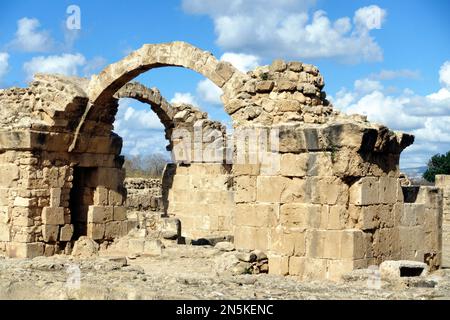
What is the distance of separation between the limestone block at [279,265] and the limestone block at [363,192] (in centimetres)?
121

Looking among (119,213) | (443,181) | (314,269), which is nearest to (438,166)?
(443,181)

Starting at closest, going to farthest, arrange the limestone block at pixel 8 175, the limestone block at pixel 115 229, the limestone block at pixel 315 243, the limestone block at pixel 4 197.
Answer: the limestone block at pixel 315 243
the limestone block at pixel 8 175
the limestone block at pixel 4 197
the limestone block at pixel 115 229

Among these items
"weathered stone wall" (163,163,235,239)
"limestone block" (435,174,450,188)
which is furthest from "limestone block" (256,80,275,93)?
"limestone block" (435,174,450,188)

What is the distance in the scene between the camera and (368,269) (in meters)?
8.47

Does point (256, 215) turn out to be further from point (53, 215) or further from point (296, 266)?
point (53, 215)

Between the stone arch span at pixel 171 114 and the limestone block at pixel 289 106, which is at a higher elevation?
the stone arch span at pixel 171 114

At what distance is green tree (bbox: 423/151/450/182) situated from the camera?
113ft

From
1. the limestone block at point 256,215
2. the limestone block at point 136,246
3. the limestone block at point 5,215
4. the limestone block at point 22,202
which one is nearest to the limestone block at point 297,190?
the limestone block at point 256,215

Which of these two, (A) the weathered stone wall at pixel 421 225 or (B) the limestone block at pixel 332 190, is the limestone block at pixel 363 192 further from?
(A) the weathered stone wall at pixel 421 225

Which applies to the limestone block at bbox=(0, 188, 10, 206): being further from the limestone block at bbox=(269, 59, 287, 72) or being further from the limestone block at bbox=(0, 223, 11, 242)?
the limestone block at bbox=(269, 59, 287, 72)

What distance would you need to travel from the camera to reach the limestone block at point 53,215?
12.0 m
